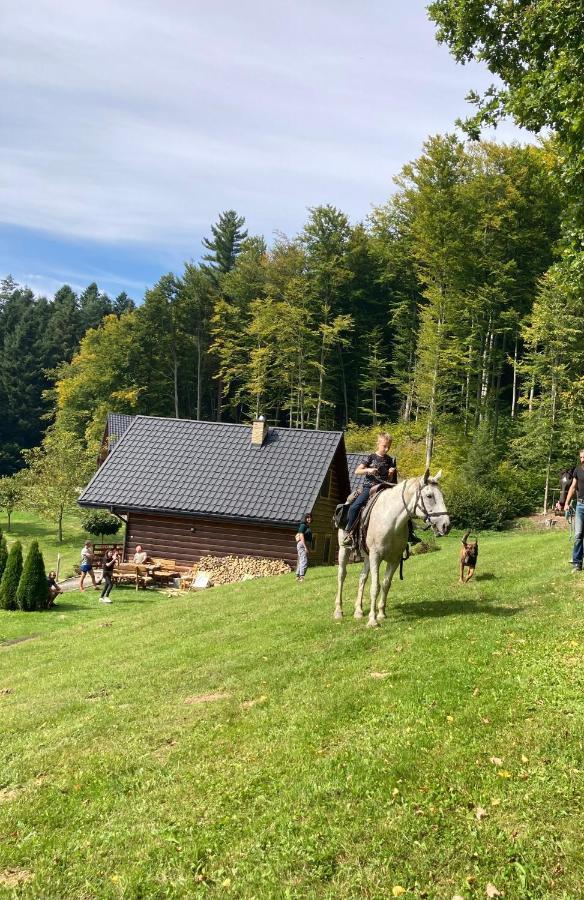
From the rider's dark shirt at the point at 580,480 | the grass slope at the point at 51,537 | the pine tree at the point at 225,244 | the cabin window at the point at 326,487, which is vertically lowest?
the grass slope at the point at 51,537

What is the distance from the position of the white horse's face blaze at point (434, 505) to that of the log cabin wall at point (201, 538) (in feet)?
49.5

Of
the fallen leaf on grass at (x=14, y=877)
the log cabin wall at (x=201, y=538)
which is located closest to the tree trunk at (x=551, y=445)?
the log cabin wall at (x=201, y=538)

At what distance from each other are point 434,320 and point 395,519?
36551 millimetres

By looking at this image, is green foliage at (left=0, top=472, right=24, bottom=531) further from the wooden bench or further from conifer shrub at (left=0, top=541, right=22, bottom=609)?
conifer shrub at (left=0, top=541, right=22, bottom=609)

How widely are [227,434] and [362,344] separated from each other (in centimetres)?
3398

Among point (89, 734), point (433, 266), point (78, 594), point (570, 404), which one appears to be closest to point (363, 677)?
point (89, 734)

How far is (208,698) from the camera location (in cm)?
817

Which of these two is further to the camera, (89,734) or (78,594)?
(78,594)

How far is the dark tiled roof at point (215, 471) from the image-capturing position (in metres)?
25.3

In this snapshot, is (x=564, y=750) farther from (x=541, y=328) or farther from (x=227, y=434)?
(x=541, y=328)

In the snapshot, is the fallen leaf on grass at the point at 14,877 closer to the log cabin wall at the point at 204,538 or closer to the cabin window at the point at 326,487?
the log cabin wall at the point at 204,538

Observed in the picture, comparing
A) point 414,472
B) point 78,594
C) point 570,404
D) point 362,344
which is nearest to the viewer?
point 78,594

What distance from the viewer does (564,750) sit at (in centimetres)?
532

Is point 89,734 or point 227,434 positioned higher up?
point 227,434
